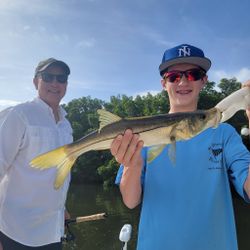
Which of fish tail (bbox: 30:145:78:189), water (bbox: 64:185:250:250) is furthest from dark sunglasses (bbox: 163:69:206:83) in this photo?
water (bbox: 64:185:250:250)

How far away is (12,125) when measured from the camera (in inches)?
165

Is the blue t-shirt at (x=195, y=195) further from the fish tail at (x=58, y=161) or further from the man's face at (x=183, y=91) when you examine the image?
the fish tail at (x=58, y=161)

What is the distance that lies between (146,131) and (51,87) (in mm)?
2530

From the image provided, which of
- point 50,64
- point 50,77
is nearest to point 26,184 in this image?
point 50,77

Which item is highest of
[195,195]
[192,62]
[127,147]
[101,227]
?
[192,62]

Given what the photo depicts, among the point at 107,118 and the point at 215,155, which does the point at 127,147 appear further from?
the point at 215,155

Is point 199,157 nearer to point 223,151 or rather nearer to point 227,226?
point 223,151

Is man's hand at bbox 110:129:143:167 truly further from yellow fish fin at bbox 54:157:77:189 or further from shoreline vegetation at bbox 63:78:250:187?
shoreline vegetation at bbox 63:78:250:187

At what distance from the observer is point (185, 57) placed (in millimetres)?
3414

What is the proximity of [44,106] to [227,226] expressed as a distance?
9.23ft

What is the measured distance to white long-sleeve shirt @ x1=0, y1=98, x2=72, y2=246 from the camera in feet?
13.4

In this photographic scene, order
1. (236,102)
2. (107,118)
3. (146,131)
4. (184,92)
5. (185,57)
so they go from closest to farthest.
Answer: (236,102) < (146,131) < (107,118) < (184,92) < (185,57)

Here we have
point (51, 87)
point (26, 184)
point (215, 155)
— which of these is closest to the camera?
point (215, 155)

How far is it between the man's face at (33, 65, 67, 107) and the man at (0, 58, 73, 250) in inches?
12.1
